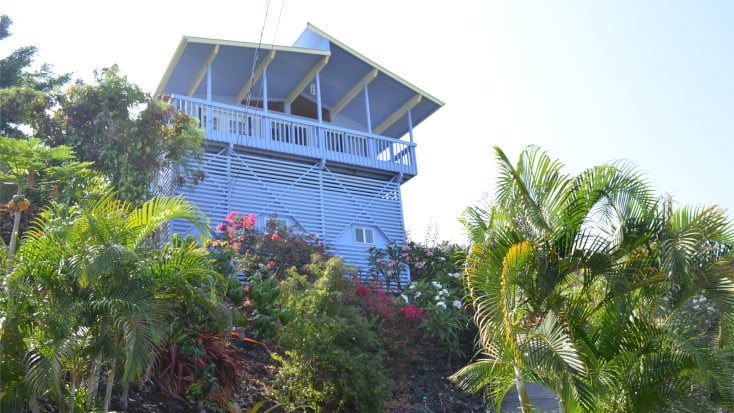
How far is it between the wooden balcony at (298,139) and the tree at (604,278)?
27.9 ft

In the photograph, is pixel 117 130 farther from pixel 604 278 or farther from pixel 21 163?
pixel 604 278

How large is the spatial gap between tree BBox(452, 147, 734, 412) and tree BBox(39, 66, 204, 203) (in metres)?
6.93

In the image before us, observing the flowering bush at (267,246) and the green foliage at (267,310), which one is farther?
the flowering bush at (267,246)

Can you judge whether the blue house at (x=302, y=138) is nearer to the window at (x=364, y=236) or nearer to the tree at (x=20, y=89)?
the window at (x=364, y=236)

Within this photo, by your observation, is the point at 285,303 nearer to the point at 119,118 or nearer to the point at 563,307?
the point at 563,307

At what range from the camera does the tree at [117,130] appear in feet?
36.3

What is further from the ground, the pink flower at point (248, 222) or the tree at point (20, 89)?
the tree at point (20, 89)

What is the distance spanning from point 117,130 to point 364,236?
6.96 metres

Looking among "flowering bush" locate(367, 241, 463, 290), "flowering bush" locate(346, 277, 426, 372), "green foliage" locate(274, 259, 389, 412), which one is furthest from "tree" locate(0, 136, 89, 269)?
"flowering bush" locate(367, 241, 463, 290)

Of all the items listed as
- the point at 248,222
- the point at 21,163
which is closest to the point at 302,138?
the point at 248,222

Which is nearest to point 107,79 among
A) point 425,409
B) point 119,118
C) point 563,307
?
Result: point 119,118

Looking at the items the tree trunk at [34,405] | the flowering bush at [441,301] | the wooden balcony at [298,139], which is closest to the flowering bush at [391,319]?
the flowering bush at [441,301]

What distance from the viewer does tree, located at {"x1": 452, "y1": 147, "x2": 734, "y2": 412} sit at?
19.8 ft

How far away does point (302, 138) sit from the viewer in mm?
15797
